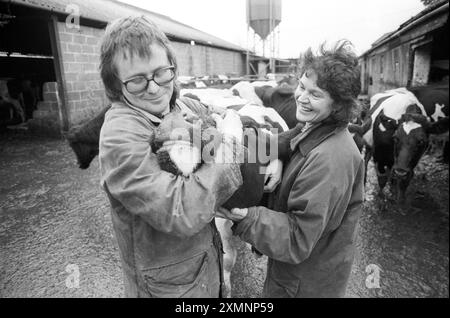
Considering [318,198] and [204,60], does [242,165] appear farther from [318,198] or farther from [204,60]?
[204,60]

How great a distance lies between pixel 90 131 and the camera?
1907 millimetres

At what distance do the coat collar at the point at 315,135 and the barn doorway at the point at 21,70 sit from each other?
8339 millimetres

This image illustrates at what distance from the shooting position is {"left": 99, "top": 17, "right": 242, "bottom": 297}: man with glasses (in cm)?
101

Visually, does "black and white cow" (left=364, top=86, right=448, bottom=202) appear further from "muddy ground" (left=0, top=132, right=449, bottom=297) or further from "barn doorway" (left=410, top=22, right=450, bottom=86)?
"barn doorway" (left=410, top=22, right=450, bottom=86)

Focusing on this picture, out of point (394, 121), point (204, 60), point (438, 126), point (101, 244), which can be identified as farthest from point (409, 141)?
point (204, 60)

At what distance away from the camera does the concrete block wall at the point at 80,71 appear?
7.54m

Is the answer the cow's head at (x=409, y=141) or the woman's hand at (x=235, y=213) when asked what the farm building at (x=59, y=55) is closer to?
the cow's head at (x=409, y=141)

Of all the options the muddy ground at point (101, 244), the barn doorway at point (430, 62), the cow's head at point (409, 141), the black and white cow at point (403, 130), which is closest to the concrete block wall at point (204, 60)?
the barn doorway at point (430, 62)
